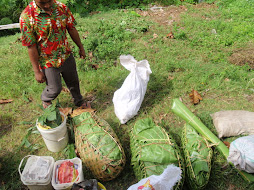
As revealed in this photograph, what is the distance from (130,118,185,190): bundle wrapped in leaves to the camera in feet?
7.06

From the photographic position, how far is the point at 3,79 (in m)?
4.05

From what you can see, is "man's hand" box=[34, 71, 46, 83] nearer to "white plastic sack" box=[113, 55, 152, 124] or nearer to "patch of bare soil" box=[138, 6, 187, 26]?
"white plastic sack" box=[113, 55, 152, 124]

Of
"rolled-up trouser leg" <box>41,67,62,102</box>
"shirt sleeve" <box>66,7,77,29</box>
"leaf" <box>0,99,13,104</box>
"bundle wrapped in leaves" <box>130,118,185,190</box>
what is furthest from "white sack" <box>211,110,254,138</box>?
"leaf" <box>0,99,13,104</box>

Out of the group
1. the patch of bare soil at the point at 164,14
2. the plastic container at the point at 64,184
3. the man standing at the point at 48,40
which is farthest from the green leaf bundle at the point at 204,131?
the patch of bare soil at the point at 164,14

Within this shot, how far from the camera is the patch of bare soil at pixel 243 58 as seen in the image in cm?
415

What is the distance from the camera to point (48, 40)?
248 centimetres

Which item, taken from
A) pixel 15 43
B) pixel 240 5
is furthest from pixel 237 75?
pixel 15 43

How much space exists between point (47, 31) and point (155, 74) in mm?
2306

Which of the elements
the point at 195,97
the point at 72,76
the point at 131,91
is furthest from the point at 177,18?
the point at 72,76

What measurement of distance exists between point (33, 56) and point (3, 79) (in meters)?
2.14

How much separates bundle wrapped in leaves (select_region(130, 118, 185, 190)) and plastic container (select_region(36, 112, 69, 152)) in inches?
36.3

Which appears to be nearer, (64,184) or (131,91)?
(64,184)

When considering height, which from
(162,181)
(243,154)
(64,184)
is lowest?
(64,184)

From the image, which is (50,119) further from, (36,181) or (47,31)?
(47,31)
